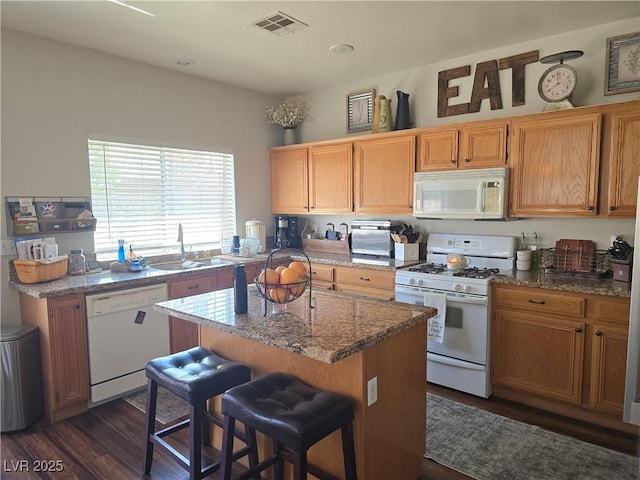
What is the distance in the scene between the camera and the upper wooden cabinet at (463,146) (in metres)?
3.27

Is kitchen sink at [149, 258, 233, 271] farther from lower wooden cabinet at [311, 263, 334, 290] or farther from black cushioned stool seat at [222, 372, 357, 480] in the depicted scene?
black cushioned stool seat at [222, 372, 357, 480]

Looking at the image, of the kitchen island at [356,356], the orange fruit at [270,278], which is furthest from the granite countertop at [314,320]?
the orange fruit at [270,278]

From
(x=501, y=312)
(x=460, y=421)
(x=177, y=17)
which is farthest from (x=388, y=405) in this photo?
(x=177, y=17)

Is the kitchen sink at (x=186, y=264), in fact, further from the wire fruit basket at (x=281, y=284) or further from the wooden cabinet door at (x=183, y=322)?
the wire fruit basket at (x=281, y=284)

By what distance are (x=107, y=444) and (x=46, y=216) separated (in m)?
1.73

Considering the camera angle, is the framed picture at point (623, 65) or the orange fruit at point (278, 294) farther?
the framed picture at point (623, 65)

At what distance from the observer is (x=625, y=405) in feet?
8.04

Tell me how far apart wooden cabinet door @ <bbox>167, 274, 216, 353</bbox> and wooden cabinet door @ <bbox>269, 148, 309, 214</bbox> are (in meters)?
1.44

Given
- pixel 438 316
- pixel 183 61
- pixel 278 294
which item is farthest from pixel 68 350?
pixel 438 316

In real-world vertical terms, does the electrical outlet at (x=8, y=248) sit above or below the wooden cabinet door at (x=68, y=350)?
above

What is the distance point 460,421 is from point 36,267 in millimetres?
3084

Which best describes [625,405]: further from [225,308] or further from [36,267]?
[36,267]

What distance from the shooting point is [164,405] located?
3.04 meters

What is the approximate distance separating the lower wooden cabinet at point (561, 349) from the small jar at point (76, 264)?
10.4 ft
